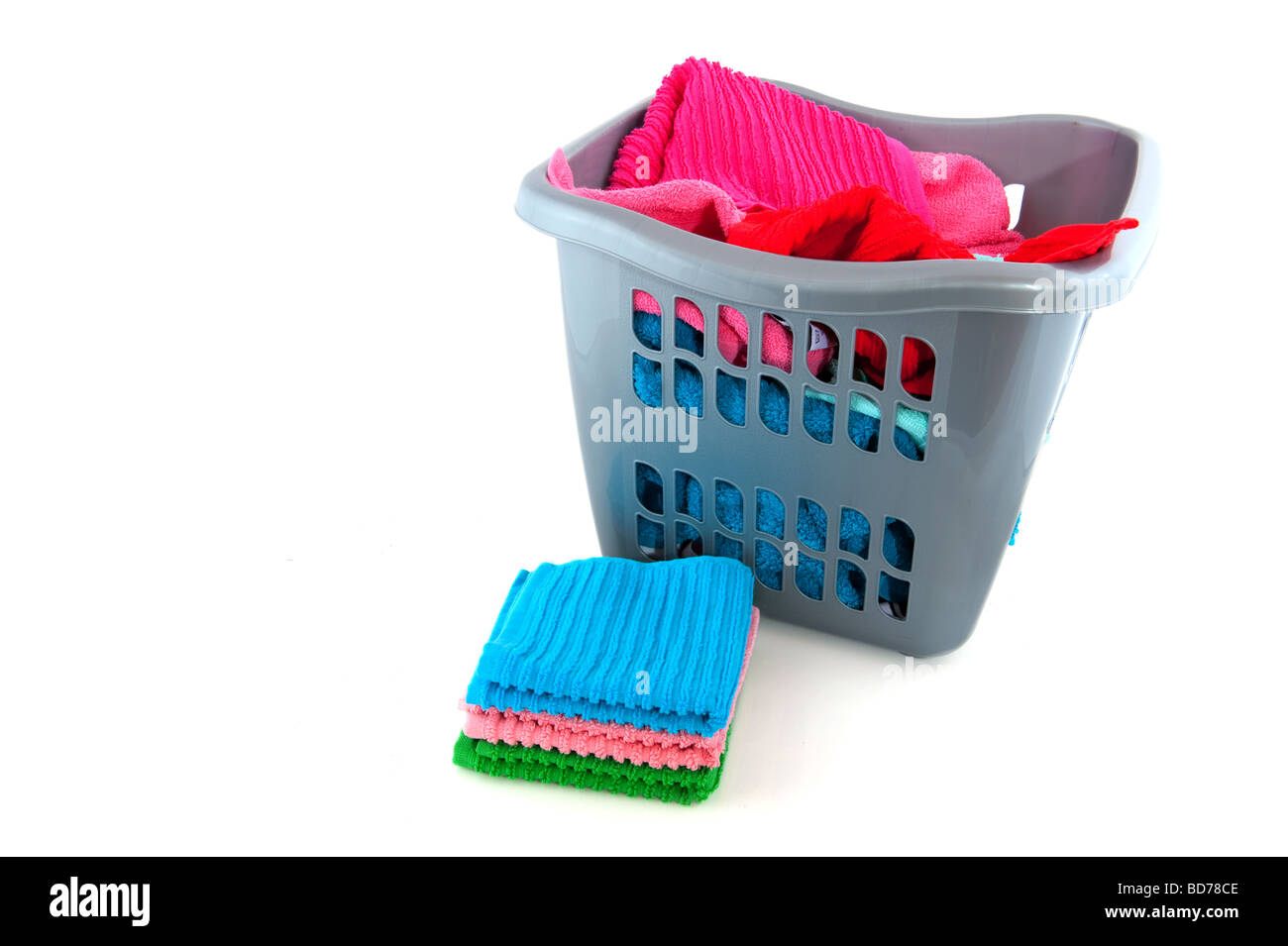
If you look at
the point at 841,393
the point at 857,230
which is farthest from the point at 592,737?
the point at 857,230

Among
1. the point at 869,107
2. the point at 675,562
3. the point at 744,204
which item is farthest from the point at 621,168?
the point at 675,562

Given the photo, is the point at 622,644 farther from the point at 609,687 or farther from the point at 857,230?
the point at 857,230

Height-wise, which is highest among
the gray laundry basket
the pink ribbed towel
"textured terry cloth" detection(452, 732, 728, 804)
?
the gray laundry basket

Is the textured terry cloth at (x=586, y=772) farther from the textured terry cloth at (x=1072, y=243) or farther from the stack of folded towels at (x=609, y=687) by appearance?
the textured terry cloth at (x=1072, y=243)

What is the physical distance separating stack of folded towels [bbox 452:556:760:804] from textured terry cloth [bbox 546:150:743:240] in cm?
34

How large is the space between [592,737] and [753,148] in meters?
0.65

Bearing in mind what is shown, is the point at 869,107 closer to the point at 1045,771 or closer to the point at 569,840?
the point at 1045,771

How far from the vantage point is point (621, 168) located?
3.92ft

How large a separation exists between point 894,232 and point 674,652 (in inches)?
15.3

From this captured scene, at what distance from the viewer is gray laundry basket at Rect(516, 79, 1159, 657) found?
2.80ft

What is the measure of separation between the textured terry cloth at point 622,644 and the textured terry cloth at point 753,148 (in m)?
0.43

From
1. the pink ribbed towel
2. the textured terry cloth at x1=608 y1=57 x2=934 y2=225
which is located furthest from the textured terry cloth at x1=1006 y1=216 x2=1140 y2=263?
the pink ribbed towel

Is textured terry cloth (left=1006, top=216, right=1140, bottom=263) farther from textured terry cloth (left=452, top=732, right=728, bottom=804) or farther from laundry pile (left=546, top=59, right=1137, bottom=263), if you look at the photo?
textured terry cloth (left=452, top=732, right=728, bottom=804)

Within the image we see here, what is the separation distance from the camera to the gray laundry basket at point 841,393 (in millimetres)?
853
